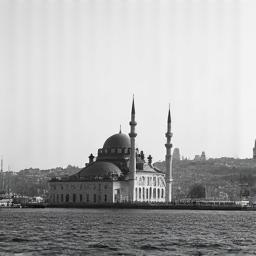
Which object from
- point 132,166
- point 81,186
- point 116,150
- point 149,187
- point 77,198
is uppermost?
point 116,150

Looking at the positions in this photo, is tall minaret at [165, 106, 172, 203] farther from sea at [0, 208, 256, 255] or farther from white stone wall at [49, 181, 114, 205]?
sea at [0, 208, 256, 255]

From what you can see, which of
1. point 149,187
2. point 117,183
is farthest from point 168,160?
point 117,183

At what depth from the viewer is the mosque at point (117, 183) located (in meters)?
174

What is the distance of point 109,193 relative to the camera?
175m

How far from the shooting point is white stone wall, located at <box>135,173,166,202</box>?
177 m

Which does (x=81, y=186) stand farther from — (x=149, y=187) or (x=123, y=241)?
(x=123, y=241)

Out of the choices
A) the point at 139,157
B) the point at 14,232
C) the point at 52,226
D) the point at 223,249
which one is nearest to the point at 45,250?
the point at 223,249

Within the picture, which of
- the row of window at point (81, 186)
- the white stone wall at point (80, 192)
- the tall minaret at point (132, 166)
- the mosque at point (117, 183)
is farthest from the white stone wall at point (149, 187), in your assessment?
the row of window at point (81, 186)

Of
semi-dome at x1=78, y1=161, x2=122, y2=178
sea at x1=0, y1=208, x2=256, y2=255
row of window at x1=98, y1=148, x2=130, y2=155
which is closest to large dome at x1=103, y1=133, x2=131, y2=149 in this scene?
row of window at x1=98, y1=148, x2=130, y2=155

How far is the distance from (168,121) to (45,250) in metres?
125

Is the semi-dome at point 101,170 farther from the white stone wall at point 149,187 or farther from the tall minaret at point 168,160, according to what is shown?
the tall minaret at point 168,160

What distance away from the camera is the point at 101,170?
178625mm

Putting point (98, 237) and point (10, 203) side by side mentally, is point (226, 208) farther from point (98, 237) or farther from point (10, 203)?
point (98, 237)

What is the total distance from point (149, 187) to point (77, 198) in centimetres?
1473
